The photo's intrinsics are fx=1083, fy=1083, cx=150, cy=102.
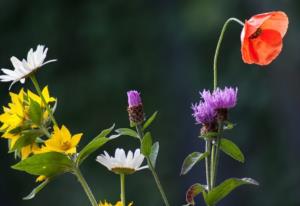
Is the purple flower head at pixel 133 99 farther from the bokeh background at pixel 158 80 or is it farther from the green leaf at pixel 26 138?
the bokeh background at pixel 158 80

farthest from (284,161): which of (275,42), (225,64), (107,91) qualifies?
(275,42)

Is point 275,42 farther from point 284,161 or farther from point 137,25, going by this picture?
point 137,25

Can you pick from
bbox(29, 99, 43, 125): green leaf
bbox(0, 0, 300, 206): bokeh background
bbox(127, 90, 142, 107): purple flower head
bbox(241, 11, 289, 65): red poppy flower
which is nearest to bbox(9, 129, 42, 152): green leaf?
bbox(29, 99, 43, 125): green leaf

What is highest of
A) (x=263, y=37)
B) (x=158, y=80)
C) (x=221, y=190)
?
(x=263, y=37)

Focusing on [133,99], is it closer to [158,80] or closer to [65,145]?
[65,145]

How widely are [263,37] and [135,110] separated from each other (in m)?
0.16

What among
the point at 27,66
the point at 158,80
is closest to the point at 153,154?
the point at 27,66

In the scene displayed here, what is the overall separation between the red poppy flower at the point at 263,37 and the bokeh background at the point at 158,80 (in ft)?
21.8

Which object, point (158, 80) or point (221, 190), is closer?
point (221, 190)

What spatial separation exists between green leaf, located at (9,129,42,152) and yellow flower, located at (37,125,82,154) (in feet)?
0.06

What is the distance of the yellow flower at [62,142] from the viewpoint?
108cm

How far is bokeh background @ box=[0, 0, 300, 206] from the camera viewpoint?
8.10 meters

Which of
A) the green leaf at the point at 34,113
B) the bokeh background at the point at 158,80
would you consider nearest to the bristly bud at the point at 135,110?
the green leaf at the point at 34,113

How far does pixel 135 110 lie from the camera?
1151 millimetres
